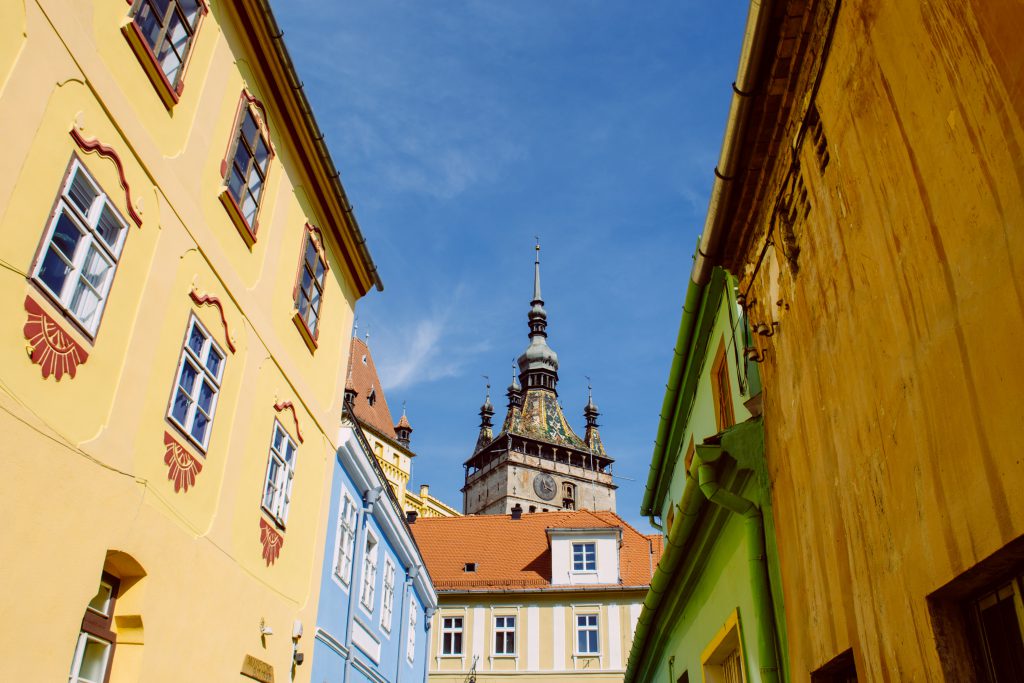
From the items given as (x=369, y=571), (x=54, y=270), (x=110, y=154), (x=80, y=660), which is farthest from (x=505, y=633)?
(x=54, y=270)

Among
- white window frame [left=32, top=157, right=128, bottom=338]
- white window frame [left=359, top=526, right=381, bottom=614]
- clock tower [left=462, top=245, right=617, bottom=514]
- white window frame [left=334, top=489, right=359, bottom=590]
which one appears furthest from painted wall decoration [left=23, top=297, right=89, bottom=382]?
clock tower [left=462, top=245, right=617, bottom=514]

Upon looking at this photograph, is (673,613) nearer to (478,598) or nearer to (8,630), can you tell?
(8,630)

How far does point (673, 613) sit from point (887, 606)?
24.5ft

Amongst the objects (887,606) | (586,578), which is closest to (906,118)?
(887,606)

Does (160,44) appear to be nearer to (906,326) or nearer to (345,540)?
(906,326)

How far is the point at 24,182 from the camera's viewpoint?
17.8 feet

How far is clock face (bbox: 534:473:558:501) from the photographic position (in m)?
89.1

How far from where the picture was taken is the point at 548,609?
30.9 metres

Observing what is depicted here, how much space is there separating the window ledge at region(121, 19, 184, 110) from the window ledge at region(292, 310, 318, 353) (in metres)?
3.48

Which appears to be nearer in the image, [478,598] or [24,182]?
[24,182]

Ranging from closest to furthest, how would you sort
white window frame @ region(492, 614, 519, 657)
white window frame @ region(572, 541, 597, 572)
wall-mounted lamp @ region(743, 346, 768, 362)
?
wall-mounted lamp @ region(743, 346, 768, 362)
white window frame @ region(492, 614, 519, 657)
white window frame @ region(572, 541, 597, 572)

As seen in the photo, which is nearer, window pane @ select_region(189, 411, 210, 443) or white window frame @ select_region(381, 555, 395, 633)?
window pane @ select_region(189, 411, 210, 443)

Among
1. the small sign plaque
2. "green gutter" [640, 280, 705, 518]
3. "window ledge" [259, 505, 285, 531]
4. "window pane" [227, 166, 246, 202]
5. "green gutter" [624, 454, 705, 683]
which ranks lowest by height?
the small sign plaque

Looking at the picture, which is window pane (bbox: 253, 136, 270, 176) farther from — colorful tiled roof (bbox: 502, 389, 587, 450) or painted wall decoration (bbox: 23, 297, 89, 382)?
colorful tiled roof (bbox: 502, 389, 587, 450)
